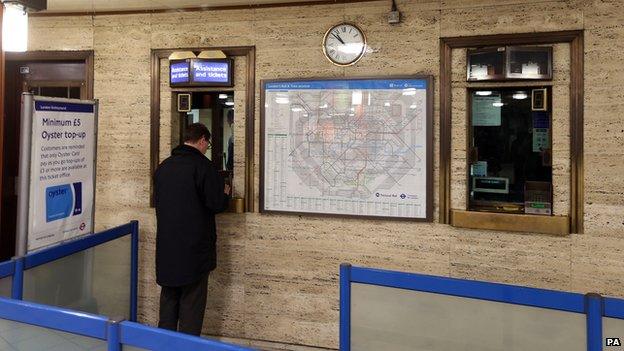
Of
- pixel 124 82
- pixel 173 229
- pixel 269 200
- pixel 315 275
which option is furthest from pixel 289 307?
pixel 124 82

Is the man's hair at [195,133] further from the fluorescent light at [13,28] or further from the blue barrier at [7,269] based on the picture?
the blue barrier at [7,269]

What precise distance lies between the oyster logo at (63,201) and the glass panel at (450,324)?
6.24 feet

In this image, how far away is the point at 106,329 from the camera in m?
1.79

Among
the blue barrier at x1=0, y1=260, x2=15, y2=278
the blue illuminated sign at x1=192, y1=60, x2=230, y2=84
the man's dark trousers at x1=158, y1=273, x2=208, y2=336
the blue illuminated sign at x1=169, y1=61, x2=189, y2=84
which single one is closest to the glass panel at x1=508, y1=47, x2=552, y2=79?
the blue illuminated sign at x1=192, y1=60, x2=230, y2=84

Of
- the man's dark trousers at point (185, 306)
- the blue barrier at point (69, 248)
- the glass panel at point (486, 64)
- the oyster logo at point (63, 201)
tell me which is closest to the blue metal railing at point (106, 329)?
the blue barrier at point (69, 248)

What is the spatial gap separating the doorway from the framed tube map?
172 cm

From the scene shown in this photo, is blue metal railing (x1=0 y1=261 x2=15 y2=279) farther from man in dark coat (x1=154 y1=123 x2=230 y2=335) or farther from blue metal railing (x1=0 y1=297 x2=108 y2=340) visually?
man in dark coat (x1=154 y1=123 x2=230 y2=335)

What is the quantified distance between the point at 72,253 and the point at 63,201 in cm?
34

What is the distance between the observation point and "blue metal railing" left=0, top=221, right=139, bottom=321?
267cm

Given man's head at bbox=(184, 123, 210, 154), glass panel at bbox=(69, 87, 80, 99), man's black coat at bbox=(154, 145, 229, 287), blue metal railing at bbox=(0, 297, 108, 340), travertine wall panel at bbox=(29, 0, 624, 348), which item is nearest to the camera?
blue metal railing at bbox=(0, 297, 108, 340)

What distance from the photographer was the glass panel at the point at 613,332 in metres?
2.13

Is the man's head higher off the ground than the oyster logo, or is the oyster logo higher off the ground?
the man's head

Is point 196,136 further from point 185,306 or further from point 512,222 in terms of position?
point 512,222

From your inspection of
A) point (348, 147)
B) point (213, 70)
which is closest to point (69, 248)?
point (213, 70)
